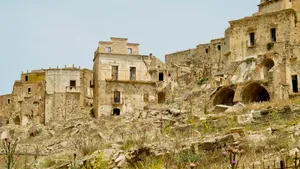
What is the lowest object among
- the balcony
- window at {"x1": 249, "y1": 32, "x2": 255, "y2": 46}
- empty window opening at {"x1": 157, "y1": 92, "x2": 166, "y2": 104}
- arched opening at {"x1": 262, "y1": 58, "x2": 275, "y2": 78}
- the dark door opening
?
the dark door opening

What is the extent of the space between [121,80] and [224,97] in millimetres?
12869

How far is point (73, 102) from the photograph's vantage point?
51.0m

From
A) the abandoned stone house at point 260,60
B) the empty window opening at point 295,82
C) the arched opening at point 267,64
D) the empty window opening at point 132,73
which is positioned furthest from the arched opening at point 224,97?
the empty window opening at point 132,73

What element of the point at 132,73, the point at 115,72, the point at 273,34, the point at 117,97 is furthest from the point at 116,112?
the point at 273,34

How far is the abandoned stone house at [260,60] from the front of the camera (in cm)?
3703

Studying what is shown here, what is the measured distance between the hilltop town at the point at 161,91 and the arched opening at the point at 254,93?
0.26 feet

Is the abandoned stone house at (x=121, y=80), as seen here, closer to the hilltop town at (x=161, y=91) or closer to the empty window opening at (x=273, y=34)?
the hilltop town at (x=161, y=91)

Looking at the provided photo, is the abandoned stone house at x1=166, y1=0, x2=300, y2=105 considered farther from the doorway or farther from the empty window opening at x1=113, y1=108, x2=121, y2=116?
the empty window opening at x1=113, y1=108, x2=121, y2=116

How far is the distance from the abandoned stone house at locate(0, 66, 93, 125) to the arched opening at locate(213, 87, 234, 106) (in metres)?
16.7

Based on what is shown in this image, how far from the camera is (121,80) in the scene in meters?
49.3

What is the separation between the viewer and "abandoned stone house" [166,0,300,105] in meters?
37.0

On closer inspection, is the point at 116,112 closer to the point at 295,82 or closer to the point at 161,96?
the point at 161,96

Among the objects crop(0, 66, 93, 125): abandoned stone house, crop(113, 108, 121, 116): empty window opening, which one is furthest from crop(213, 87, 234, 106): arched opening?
crop(0, 66, 93, 125): abandoned stone house

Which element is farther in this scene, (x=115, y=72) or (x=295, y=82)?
(x=115, y=72)
